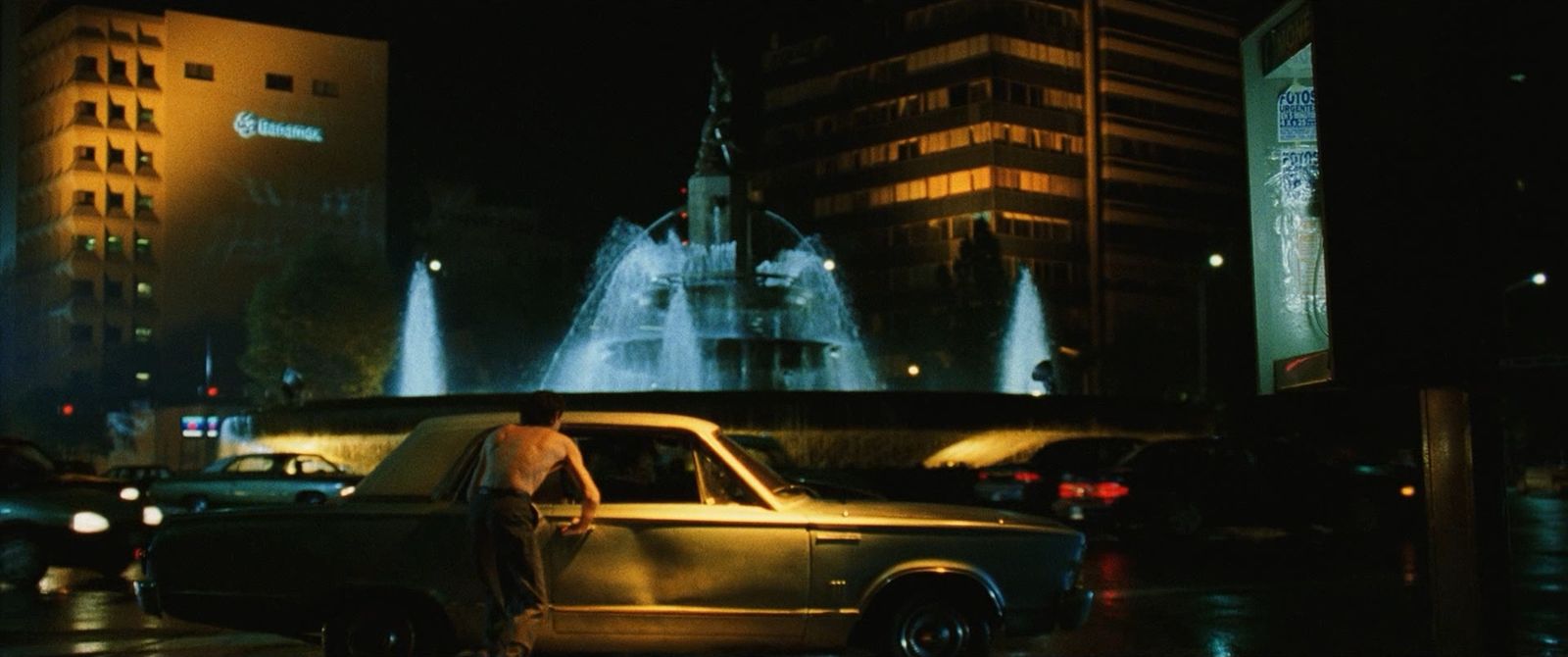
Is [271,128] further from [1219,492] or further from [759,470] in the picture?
[759,470]

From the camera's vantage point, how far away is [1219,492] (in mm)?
20578

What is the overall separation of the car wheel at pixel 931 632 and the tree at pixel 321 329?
200 feet

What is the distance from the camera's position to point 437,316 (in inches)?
3846

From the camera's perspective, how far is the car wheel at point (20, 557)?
1497 cm

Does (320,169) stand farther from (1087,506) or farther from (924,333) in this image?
(1087,506)

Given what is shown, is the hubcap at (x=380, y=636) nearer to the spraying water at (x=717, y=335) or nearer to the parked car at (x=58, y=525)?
the parked car at (x=58, y=525)

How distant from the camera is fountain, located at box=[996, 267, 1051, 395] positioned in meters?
73.9

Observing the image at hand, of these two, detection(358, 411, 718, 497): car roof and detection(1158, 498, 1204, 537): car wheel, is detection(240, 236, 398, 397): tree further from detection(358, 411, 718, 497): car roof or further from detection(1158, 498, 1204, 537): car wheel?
detection(358, 411, 718, 497): car roof

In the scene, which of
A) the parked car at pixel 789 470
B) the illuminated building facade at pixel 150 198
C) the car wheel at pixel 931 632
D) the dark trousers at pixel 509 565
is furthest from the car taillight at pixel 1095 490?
the illuminated building facade at pixel 150 198

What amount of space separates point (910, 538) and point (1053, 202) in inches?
3240

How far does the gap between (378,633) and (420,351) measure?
7501cm

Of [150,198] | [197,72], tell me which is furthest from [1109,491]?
[197,72]

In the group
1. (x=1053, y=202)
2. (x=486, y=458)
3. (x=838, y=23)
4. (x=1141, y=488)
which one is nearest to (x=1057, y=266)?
(x=1053, y=202)

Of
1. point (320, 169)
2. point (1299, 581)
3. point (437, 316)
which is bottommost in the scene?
point (1299, 581)
